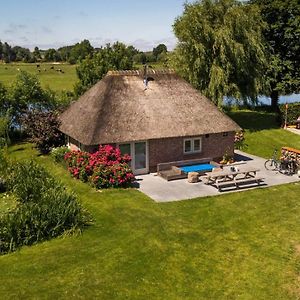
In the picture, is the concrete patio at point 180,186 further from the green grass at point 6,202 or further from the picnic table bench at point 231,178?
the green grass at point 6,202

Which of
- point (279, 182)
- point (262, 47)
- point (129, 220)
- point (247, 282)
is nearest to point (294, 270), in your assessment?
point (247, 282)

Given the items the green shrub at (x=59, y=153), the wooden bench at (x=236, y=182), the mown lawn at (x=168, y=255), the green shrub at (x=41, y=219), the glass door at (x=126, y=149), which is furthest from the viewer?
the green shrub at (x=59, y=153)

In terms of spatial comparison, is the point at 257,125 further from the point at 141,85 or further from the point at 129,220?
the point at 129,220

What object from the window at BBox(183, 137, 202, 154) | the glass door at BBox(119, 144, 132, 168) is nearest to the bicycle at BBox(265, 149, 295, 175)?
the window at BBox(183, 137, 202, 154)

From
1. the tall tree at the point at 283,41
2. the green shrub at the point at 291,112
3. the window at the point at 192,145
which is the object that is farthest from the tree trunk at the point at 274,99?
the window at the point at 192,145

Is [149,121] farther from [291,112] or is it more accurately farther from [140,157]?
[291,112]

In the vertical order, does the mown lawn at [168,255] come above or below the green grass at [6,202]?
below
